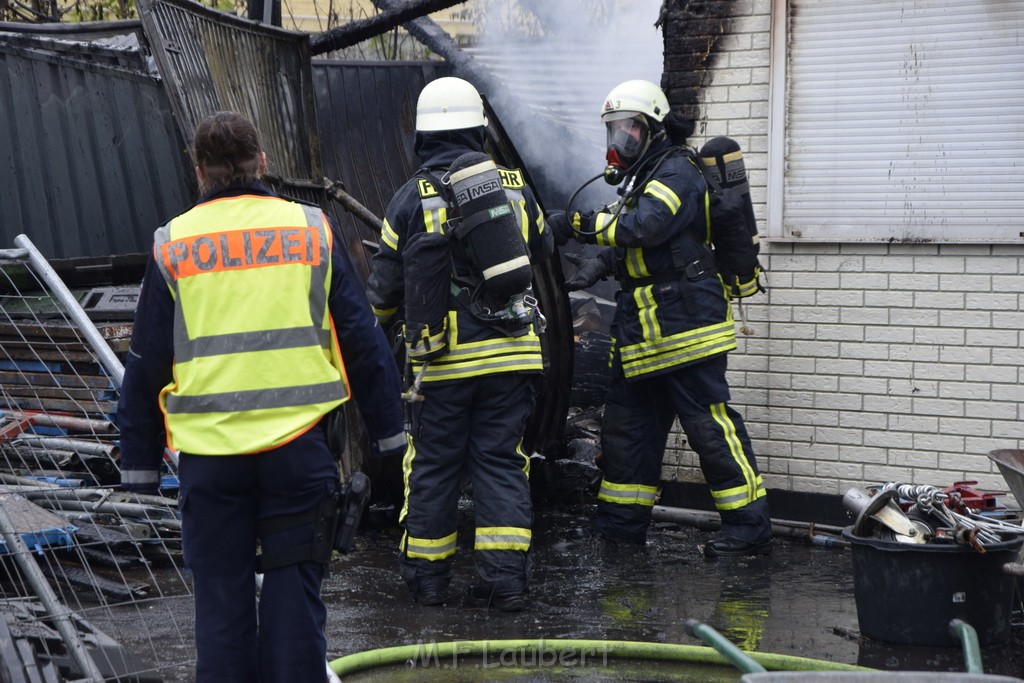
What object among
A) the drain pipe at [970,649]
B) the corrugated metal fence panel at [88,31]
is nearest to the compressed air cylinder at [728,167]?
the drain pipe at [970,649]

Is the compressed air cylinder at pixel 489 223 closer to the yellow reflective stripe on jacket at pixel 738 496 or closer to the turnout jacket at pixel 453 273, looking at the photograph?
the turnout jacket at pixel 453 273

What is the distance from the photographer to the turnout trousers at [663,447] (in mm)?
5781

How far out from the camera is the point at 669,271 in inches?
229

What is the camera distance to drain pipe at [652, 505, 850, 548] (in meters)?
6.09

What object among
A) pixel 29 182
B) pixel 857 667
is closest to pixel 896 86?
pixel 857 667

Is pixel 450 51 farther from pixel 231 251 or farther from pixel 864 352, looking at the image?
pixel 231 251

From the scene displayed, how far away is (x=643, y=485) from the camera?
6.03 meters

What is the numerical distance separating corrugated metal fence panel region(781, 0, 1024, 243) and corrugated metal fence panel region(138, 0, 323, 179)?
269 centimetres

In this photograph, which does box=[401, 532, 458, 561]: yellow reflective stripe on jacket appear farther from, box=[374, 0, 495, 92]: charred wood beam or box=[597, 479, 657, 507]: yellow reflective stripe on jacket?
box=[374, 0, 495, 92]: charred wood beam

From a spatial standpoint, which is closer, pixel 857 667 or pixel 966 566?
pixel 857 667

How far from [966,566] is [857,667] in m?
0.60

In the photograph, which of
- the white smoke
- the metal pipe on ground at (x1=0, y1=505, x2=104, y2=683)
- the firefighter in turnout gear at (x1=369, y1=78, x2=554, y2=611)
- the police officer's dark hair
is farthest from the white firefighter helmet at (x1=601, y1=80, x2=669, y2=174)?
the metal pipe on ground at (x1=0, y1=505, x2=104, y2=683)

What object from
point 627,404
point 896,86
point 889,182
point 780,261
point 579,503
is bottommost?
point 579,503

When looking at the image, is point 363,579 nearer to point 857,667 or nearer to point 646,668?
point 646,668
